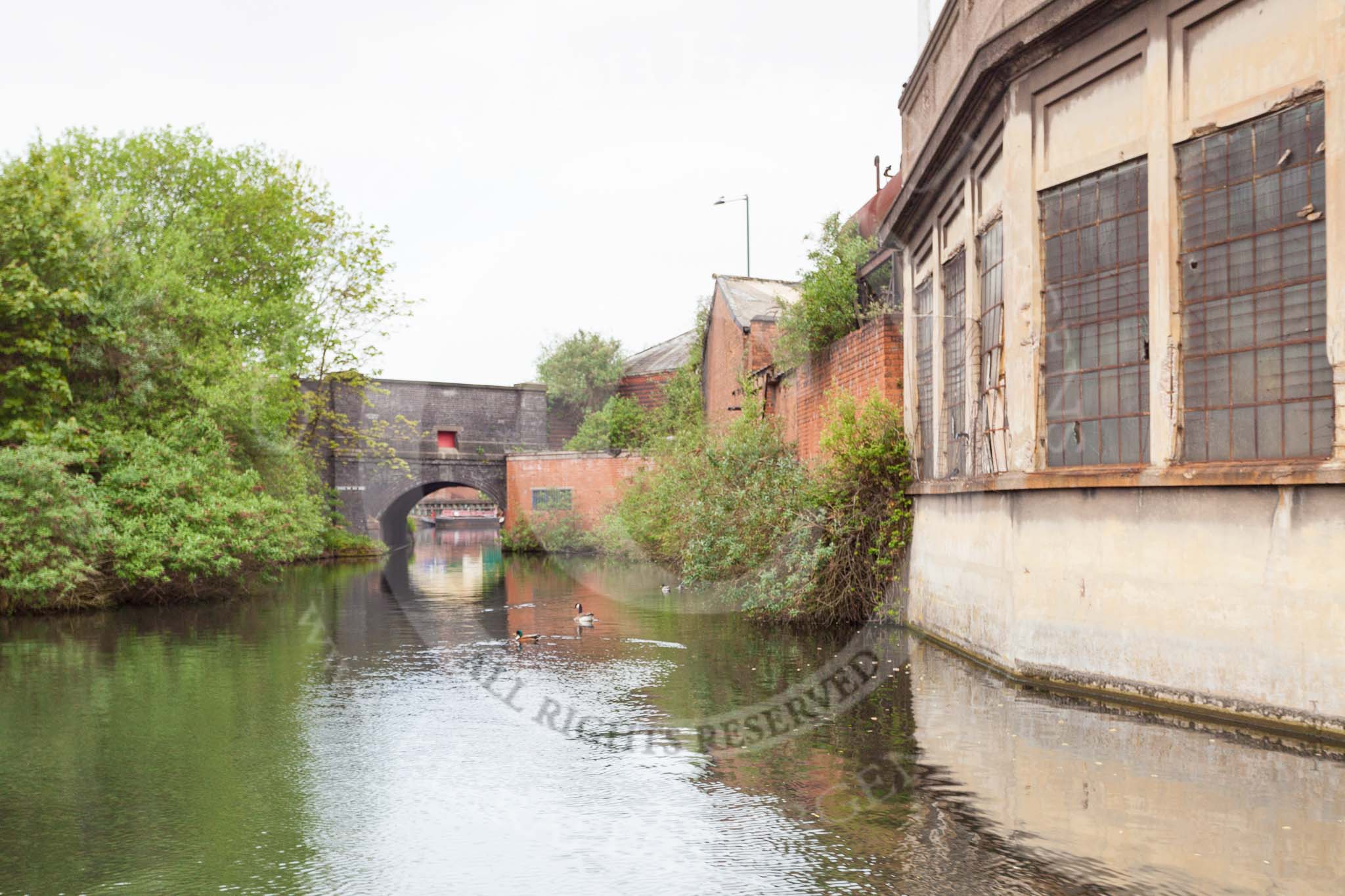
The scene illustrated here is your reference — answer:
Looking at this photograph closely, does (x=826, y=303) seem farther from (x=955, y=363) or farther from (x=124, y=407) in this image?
(x=124, y=407)

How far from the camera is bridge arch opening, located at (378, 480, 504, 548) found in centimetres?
4431

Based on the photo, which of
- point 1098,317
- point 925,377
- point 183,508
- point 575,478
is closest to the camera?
point 1098,317

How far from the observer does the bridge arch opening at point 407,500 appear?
44.3 meters

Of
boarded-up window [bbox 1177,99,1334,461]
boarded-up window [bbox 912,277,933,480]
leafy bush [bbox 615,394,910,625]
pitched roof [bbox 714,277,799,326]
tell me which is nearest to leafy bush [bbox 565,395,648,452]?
pitched roof [bbox 714,277,799,326]

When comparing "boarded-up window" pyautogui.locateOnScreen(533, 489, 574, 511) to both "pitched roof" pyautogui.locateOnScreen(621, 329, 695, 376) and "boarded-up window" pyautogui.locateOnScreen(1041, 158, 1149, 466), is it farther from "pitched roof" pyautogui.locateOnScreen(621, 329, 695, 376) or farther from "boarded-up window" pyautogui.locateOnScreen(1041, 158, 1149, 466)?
"boarded-up window" pyautogui.locateOnScreen(1041, 158, 1149, 466)

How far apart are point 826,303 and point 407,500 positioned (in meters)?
30.1

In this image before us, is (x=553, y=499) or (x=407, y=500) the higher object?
(x=553, y=499)

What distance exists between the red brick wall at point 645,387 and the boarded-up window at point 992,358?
121ft

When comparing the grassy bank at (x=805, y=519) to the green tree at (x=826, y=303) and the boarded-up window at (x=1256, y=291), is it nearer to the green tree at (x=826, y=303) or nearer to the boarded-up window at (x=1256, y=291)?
the green tree at (x=826, y=303)

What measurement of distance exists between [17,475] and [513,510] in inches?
1032

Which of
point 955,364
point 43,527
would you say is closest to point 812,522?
point 955,364

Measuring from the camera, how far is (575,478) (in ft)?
136

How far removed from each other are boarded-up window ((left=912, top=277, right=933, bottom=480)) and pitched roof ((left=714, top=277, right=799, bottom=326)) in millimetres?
14558

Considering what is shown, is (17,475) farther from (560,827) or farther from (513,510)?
(513,510)
